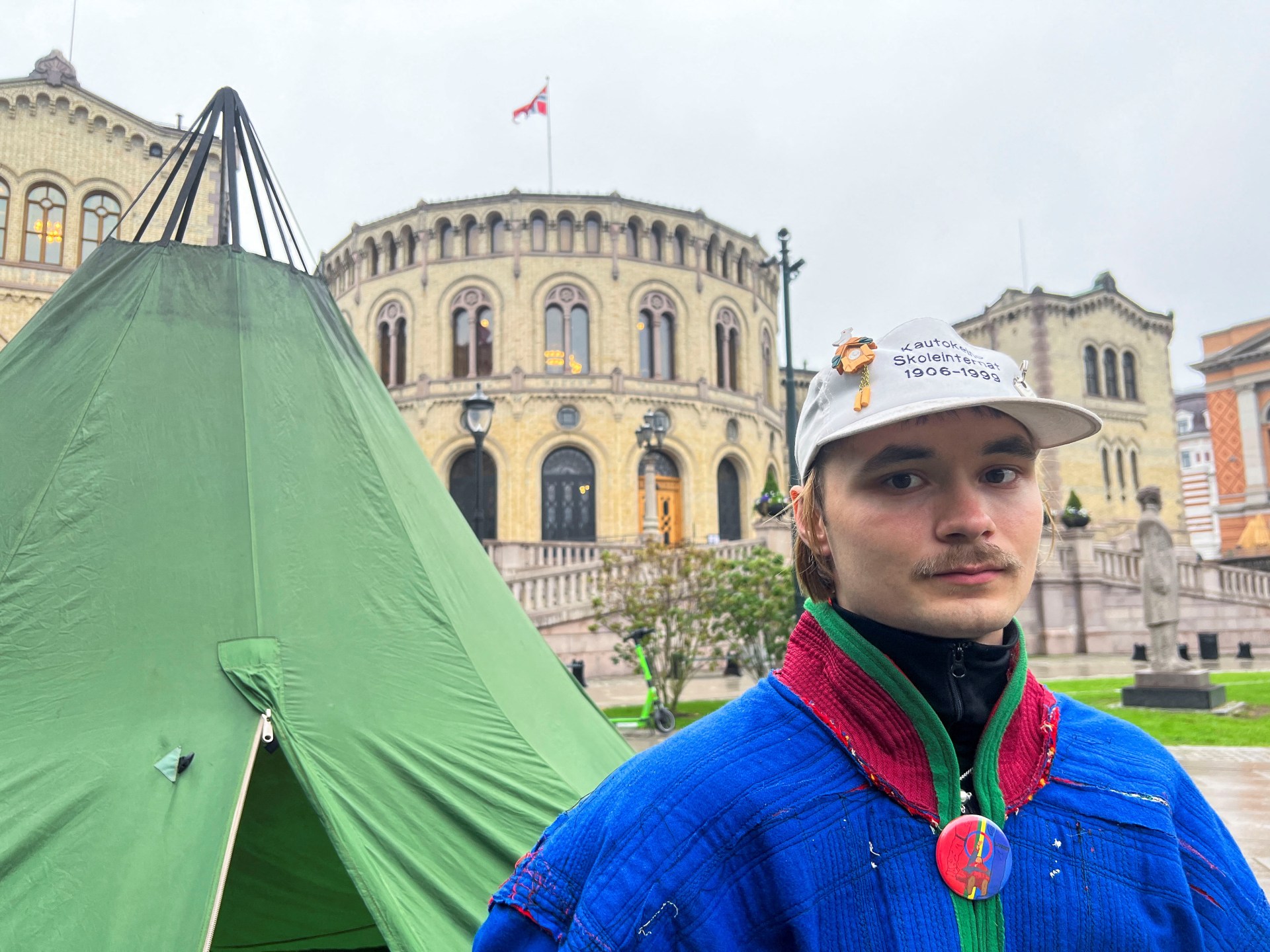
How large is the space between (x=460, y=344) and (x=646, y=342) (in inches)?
302

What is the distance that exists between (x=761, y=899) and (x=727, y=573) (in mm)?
12263

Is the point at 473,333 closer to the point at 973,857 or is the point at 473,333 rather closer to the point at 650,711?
the point at 650,711

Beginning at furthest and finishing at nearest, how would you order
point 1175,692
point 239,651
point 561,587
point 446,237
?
→ 1. point 446,237
2. point 561,587
3. point 1175,692
4. point 239,651

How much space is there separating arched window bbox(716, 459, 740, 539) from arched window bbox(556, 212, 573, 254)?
11077 mm

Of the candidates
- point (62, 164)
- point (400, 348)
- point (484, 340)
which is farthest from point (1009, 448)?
point (400, 348)

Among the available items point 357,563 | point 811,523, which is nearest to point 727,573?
point 357,563

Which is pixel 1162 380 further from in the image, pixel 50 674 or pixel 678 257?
pixel 50 674

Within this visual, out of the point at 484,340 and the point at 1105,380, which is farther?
the point at 1105,380

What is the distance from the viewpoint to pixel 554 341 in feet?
116

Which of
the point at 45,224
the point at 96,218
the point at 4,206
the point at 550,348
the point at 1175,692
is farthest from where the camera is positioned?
the point at 550,348

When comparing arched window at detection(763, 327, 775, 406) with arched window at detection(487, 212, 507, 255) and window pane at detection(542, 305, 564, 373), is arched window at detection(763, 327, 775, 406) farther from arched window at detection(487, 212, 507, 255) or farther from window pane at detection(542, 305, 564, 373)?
arched window at detection(487, 212, 507, 255)

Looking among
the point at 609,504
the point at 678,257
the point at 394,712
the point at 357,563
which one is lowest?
the point at 394,712

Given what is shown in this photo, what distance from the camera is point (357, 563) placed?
4086 millimetres

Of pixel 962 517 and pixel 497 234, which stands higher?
pixel 497 234
